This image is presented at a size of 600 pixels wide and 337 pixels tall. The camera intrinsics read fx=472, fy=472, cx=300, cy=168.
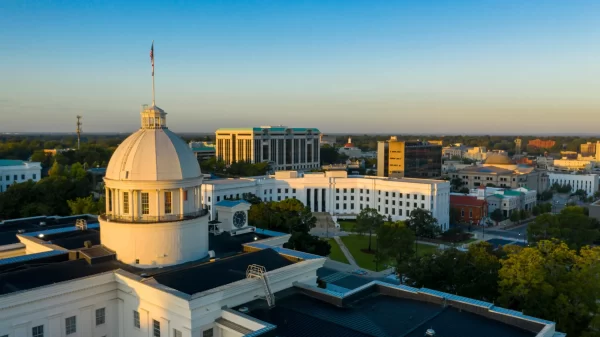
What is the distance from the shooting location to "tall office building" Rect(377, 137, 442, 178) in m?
133

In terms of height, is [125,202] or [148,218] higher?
[125,202]

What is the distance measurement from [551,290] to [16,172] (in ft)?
340

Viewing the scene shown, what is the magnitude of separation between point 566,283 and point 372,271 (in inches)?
1154

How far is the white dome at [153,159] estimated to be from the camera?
3034cm

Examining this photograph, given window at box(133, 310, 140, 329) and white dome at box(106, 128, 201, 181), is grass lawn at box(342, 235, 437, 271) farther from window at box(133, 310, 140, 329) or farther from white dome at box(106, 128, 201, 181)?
window at box(133, 310, 140, 329)

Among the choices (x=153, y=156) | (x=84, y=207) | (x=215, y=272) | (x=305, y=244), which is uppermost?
(x=153, y=156)

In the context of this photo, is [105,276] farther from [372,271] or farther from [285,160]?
[285,160]

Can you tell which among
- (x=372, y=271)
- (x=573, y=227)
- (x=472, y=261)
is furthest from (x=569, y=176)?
(x=472, y=261)

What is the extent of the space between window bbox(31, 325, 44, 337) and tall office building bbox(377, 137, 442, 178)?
111m

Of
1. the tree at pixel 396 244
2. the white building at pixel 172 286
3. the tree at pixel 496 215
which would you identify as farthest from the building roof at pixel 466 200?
the white building at pixel 172 286

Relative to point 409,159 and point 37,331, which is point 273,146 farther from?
point 37,331

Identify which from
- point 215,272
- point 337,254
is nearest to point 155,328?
point 215,272

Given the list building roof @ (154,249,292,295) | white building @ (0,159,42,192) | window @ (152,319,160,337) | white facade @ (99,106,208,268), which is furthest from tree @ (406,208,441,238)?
white building @ (0,159,42,192)

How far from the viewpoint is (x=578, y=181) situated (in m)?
147
